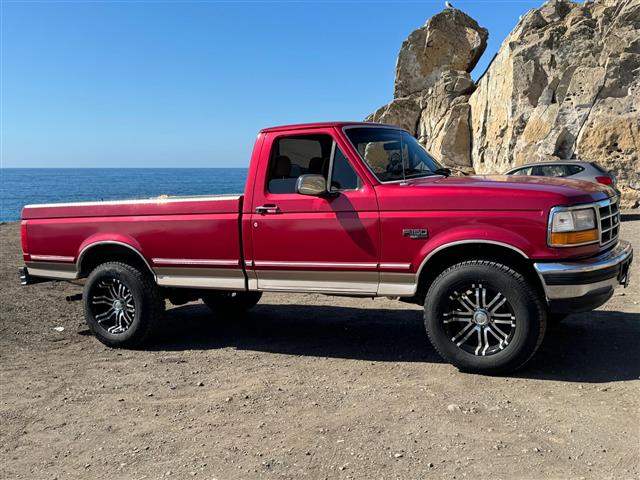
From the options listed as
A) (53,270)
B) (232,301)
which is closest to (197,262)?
(232,301)

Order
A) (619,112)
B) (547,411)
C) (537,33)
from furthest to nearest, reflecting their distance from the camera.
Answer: (537,33)
(619,112)
(547,411)

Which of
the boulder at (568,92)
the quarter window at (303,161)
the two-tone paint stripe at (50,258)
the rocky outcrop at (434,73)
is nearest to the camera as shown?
the quarter window at (303,161)

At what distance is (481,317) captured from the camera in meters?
4.57

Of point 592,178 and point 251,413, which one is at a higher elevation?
point 592,178

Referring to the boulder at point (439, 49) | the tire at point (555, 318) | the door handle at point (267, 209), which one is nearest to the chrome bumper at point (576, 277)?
the tire at point (555, 318)

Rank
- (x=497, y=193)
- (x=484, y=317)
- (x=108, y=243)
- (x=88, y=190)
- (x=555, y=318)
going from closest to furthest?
1. (x=497, y=193)
2. (x=484, y=317)
3. (x=555, y=318)
4. (x=108, y=243)
5. (x=88, y=190)

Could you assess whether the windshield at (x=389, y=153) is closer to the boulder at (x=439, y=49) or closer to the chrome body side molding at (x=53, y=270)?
the chrome body side molding at (x=53, y=270)

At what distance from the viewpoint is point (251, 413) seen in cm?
412

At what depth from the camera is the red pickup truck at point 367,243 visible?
14.3 feet

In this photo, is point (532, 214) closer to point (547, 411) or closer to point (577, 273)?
point (577, 273)

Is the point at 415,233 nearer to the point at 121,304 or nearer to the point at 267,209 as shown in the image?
the point at 267,209

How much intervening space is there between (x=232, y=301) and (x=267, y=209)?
2.38 m

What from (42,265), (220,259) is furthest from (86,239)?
(220,259)

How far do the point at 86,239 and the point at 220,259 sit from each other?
1.71 m
